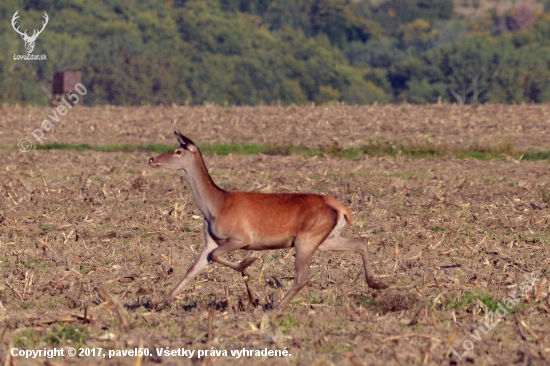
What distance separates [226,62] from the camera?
256 feet

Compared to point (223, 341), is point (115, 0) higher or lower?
higher

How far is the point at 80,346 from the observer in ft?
25.3

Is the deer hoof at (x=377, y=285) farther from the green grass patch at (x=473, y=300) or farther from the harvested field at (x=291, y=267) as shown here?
the green grass patch at (x=473, y=300)

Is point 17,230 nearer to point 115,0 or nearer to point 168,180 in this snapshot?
point 168,180

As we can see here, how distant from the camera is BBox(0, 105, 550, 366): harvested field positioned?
7816mm

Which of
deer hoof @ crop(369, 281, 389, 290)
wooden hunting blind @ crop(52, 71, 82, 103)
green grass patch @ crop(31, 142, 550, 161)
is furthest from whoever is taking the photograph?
wooden hunting blind @ crop(52, 71, 82, 103)

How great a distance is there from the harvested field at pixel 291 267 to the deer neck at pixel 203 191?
978 mm

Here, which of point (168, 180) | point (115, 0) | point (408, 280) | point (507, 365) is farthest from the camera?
point (115, 0)

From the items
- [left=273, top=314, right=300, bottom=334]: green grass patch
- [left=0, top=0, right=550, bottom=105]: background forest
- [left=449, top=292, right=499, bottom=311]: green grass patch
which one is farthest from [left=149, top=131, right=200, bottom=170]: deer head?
[left=0, top=0, right=550, bottom=105]: background forest

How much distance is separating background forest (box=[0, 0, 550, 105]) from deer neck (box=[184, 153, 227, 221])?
5468cm

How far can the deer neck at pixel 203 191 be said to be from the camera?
939cm

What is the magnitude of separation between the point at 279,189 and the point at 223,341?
1015cm

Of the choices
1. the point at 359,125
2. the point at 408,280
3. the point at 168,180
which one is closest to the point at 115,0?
the point at 359,125

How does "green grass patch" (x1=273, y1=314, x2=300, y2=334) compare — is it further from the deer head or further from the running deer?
the deer head
